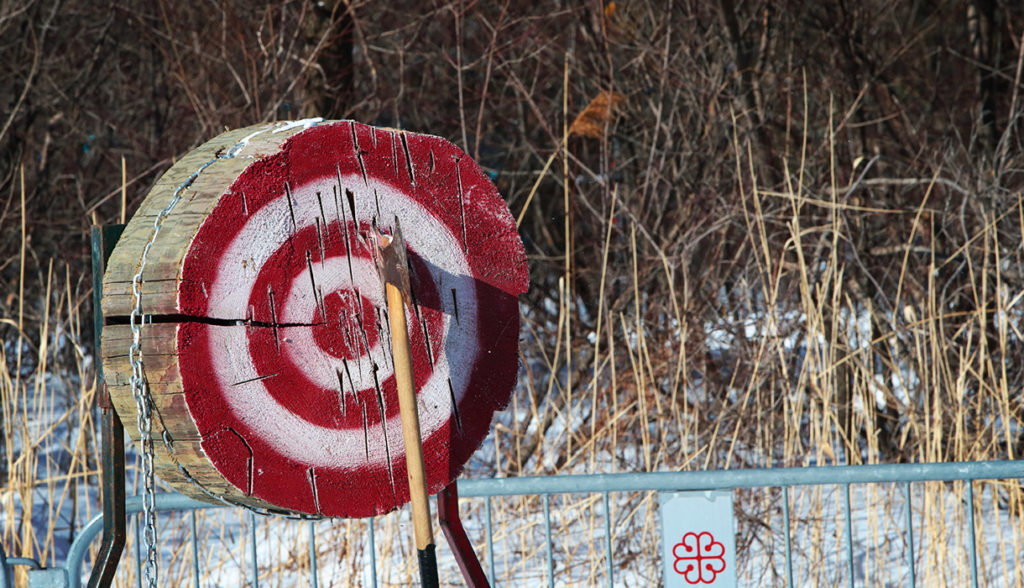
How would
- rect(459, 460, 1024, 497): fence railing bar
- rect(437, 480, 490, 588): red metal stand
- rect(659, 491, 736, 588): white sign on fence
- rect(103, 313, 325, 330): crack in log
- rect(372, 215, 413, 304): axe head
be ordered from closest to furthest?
rect(103, 313, 325, 330): crack in log
rect(372, 215, 413, 304): axe head
rect(437, 480, 490, 588): red metal stand
rect(659, 491, 736, 588): white sign on fence
rect(459, 460, 1024, 497): fence railing bar

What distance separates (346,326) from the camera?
131 cm

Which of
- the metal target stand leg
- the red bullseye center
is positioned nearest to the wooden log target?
the red bullseye center

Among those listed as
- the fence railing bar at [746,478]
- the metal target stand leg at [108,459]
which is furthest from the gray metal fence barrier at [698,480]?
the metal target stand leg at [108,459]

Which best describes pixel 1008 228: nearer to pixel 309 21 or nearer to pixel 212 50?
pixel 309 21

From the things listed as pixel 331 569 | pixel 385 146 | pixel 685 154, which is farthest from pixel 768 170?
pixel 385 146

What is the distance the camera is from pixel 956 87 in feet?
19.1

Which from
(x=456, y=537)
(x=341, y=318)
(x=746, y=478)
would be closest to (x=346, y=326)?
(x=341, y=318)

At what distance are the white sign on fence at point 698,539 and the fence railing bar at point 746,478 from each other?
0.08m

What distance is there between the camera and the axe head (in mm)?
1278

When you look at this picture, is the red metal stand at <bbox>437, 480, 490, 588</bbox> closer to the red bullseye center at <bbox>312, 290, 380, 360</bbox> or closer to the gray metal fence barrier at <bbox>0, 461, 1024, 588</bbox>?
the red bullseye center at <bbox>312, 290, 380, 360</bbox>

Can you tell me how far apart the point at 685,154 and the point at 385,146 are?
10.7 ft

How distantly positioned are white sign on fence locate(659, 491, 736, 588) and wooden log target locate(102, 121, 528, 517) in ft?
2.06

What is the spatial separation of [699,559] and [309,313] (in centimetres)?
101

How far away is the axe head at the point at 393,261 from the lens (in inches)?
50.3
